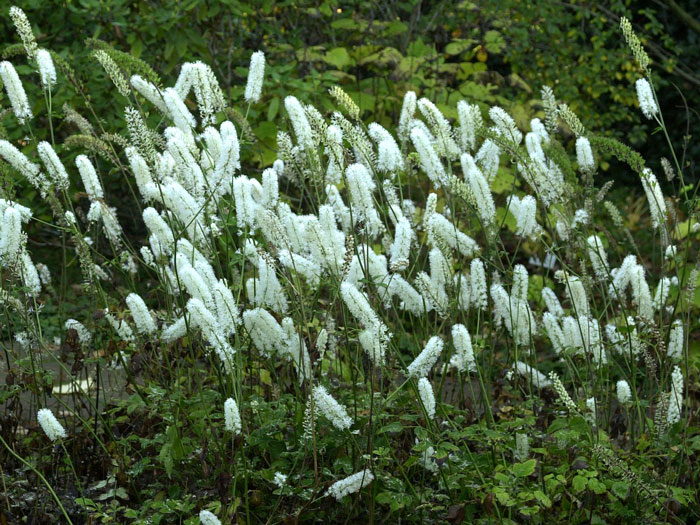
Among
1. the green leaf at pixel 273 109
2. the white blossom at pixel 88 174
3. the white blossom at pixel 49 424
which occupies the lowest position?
the white blossom at pixel 49 424

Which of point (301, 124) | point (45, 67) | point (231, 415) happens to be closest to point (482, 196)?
point (301, 124)

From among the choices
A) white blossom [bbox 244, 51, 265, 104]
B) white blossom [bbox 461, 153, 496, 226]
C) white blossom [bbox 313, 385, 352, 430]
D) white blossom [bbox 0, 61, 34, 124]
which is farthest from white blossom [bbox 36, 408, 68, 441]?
white blossom [bbox 461, 153, 496, 226]

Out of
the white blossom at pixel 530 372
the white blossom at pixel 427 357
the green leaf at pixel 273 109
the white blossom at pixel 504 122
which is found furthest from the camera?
the green leaf at pixel 273 109

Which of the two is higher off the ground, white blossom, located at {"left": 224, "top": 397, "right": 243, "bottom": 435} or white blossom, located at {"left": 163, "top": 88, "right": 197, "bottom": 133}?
white blossom, located at {"left": 163, "top": 88, "right": 197, "bottom": 133}

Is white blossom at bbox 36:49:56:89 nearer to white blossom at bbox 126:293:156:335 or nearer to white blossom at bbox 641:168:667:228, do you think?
white blossom at bbox 126:293:156:335

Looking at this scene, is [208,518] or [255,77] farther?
[255,77]

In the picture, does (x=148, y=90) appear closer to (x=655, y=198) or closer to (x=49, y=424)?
(x=49, y=424)

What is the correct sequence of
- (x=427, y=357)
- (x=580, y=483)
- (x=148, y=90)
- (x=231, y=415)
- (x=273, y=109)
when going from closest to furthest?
1. (x=231, y=415)
2. (x=427, y=357)
3. (x=580, y=483)
4. (x=148, y=90)
5. (x=273, y=109)

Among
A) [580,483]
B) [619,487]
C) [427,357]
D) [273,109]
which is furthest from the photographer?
[273,109]

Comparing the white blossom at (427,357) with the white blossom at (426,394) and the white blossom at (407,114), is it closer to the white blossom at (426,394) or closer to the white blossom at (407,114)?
the white blossom at (426,394)

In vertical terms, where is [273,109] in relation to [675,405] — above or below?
above

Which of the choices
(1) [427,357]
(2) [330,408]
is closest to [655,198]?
(1) [427,357]

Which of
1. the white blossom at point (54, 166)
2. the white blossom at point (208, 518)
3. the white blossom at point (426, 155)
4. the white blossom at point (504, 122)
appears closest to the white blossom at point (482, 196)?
the white blossom at point (426, 155)

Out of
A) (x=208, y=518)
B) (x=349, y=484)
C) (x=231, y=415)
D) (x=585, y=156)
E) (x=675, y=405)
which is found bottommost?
(x=208, y=518)
